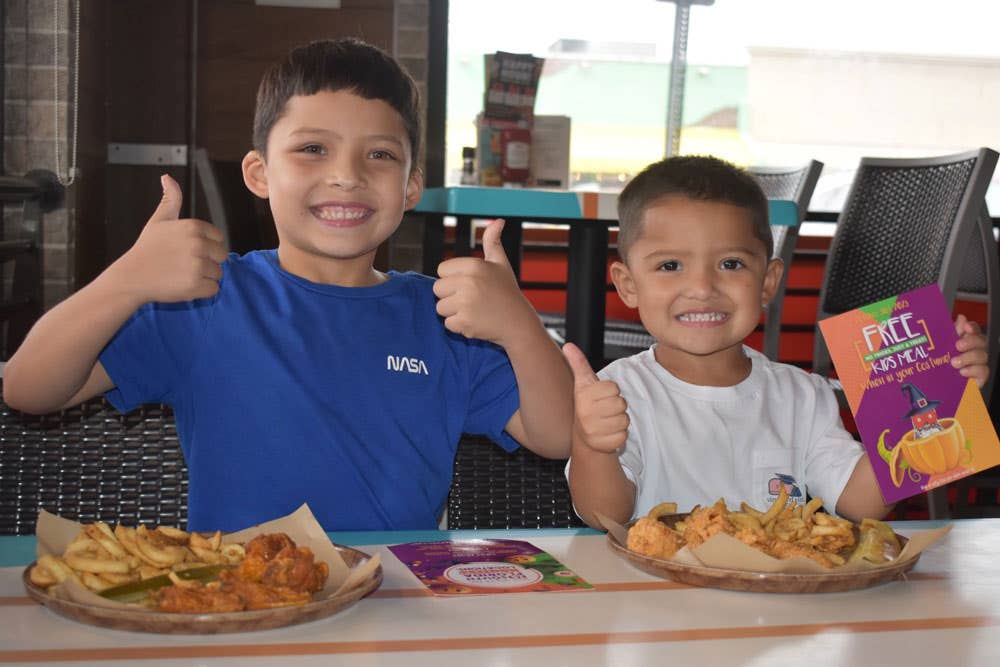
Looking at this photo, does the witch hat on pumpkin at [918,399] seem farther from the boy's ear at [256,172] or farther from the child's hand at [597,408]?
the boy's ear at [256,172]

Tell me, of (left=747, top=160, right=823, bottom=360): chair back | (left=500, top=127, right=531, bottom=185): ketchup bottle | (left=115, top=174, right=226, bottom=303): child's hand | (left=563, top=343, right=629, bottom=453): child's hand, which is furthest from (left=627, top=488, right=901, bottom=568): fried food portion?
(left=747, top=160, right=823, bottom=360): chair back

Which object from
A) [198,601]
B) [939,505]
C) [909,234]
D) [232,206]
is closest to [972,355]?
[198,601]

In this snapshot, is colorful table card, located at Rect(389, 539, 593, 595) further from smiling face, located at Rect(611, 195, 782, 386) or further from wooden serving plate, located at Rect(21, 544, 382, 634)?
smiling face, located at Rect(611, 195, 782, 386)

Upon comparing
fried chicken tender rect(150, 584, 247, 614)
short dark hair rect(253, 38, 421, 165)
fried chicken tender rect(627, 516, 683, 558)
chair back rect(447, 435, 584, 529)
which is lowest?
chair back rect(447, 435, 584, 529)

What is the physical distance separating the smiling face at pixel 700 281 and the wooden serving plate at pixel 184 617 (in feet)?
2.54

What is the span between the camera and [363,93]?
1336 millimetres

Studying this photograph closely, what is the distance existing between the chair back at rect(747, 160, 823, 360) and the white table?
231 centimetres

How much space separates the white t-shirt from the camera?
1.34 meters

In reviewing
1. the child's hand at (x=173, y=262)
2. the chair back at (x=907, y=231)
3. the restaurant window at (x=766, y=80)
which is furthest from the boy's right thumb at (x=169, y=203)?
the restaurant window at (x=766, y=80)

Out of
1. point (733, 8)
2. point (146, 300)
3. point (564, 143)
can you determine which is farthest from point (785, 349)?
point (146, 300)

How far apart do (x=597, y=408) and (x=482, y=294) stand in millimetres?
178

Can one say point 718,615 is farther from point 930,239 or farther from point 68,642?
point 930,239

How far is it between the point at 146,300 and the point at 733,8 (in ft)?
15.4

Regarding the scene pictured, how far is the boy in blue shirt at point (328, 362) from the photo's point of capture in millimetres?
1253
